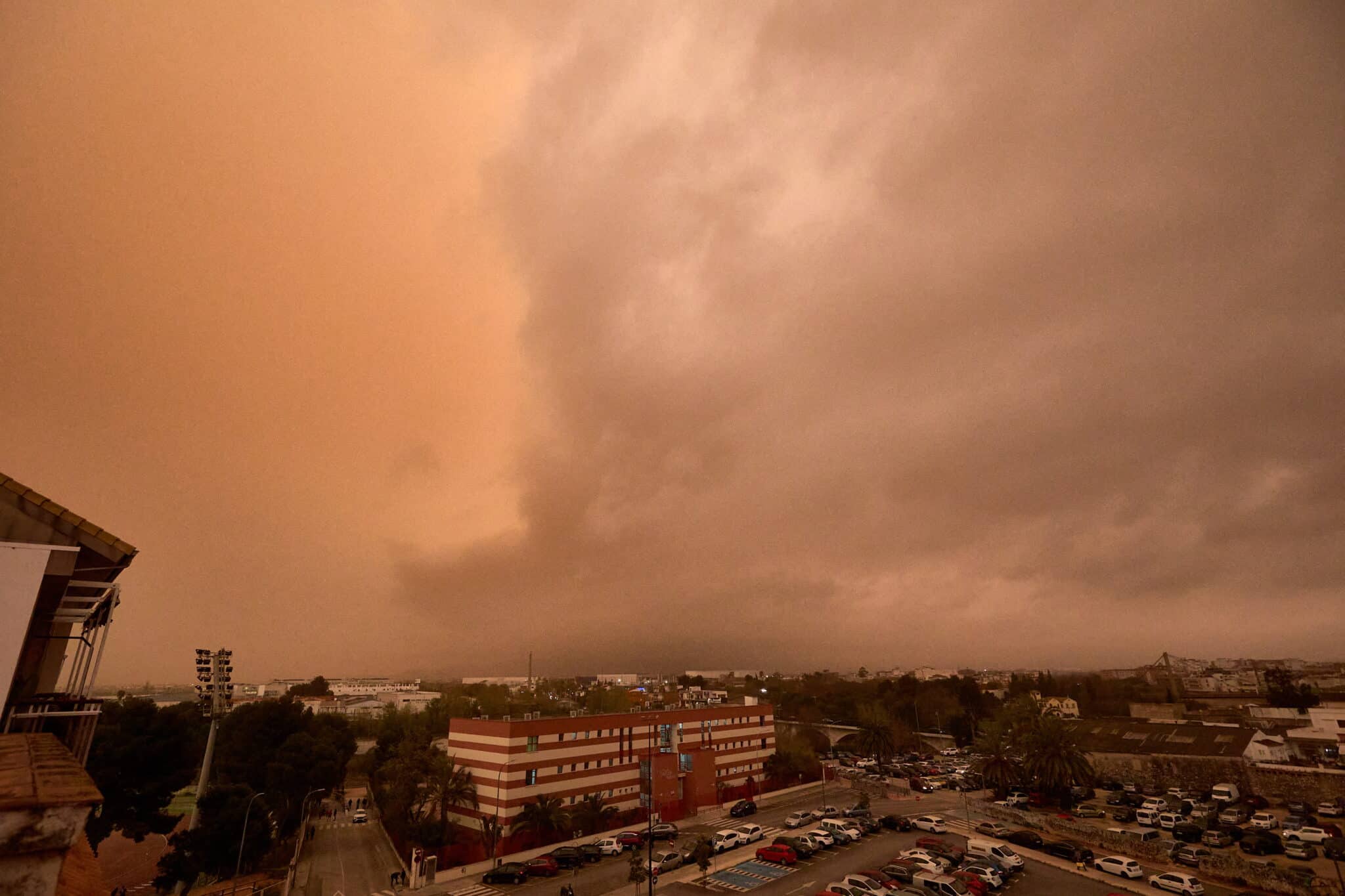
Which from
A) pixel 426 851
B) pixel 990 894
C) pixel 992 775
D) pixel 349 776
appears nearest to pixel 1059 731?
pixel 992 775

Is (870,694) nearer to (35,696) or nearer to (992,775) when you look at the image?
(992,775)

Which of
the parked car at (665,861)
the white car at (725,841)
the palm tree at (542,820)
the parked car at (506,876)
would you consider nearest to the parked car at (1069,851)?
the white car at (725,841)

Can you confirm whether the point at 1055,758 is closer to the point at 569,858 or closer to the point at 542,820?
the point at 569,858

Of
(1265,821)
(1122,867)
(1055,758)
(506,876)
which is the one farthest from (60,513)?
(1265,821)

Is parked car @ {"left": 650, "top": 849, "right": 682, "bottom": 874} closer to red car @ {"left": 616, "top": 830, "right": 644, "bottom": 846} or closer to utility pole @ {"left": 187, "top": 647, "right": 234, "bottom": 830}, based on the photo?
red car @ {"left": 616, "top": 830, "right": 644, "bottom": 846}

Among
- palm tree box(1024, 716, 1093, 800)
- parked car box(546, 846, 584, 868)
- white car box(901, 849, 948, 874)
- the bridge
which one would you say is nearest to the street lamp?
parked car box(546, 846, 584, 868)

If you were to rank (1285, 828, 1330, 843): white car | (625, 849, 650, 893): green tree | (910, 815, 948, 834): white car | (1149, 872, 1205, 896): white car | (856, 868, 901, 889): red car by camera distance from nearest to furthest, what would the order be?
1. (1149, 872, 1205, 896): white car
2. (856, 868, 901, 889): red car
3. (625, 849, 650, 893): green tree
4. (1285, 828, 1330, 843): white car
5. (910, 815, 948, 834): white car
